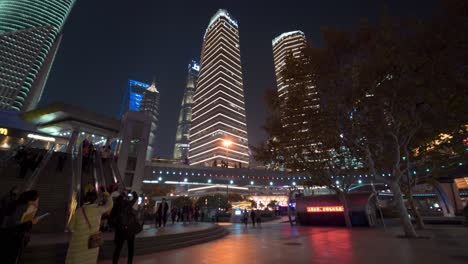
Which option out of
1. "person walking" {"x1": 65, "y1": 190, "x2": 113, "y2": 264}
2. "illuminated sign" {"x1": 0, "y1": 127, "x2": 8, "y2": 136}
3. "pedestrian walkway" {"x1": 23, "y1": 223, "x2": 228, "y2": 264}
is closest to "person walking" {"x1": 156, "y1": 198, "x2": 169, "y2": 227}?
"pedestrian walkway" {"x1": 23, "y1": 223, "x2": 228, "y2": 264}

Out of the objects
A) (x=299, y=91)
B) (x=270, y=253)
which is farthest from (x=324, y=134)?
(x=270, y=253)

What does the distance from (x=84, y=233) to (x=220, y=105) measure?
144844mm

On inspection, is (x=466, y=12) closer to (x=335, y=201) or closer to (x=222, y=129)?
(x=335, y=201)

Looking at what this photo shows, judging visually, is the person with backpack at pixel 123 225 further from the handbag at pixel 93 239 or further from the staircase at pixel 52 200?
the staircase at pixel 52 200

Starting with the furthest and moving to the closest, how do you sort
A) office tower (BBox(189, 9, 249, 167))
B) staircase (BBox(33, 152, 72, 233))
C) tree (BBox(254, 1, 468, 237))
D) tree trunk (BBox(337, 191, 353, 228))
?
1. office tower (BBox(189, 9, 249, 167))
2. tree trunk (BBox(337, 191, 353, 228))
3. tree (BBox(254, 1, 468, 237))
4. staircase (BBox(33, 152, 72, 233))

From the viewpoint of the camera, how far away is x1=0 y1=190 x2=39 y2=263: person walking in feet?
12.6

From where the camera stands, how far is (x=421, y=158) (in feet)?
63.4

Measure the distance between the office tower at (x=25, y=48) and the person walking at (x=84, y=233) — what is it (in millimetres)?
113388

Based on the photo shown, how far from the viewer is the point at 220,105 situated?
14712 cm

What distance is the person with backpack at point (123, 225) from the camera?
17.4ft

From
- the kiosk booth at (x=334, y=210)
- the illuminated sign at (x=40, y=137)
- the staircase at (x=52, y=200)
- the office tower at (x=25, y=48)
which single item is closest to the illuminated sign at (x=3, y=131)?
the illuminated sign at (x=40, y=137)

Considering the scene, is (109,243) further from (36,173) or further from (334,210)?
(334,210)

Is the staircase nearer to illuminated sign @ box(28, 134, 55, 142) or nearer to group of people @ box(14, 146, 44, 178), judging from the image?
group of people @ box(14, 146, 44, 178)

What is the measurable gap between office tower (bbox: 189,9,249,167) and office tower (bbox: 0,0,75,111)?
8769 cm
